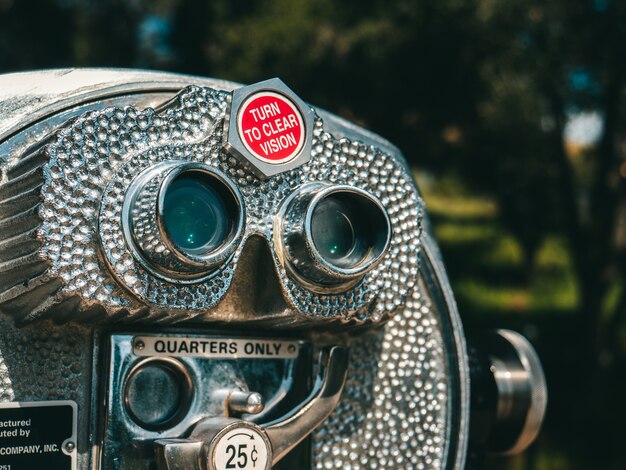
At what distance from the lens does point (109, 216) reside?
1270 mm

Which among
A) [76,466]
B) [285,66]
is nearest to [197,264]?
[76,466]

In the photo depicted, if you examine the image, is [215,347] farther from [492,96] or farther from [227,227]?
[492,96]

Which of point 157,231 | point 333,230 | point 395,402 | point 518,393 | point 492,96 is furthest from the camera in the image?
point 492,96

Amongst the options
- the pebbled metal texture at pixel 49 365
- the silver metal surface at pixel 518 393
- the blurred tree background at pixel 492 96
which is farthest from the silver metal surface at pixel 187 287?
the blurred tree background at pixel 492 96

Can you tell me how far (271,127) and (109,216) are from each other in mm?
325

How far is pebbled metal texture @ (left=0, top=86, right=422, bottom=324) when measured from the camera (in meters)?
1.24

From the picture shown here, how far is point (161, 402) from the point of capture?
4.68ft

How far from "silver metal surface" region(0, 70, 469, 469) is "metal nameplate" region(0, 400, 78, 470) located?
0.01 metres

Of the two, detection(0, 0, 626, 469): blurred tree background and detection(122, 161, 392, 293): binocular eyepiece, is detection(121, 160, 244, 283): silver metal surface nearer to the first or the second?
detection(122, 161, 392, 293): binocular eyepiece

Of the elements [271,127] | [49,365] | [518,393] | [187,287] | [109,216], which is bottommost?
[518,393]

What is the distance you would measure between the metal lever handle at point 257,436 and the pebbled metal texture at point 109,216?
0.13 metres

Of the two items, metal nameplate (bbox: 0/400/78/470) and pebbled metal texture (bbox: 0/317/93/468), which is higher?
pebbled metal texture (bbox: 0/317/93/468)

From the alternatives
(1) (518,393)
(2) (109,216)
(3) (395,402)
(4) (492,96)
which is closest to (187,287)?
(2) (109,216)

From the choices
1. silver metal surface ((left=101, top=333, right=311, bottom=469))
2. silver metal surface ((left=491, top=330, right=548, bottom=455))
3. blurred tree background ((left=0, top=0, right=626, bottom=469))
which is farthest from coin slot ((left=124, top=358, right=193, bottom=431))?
blurred tree background ((left=0, top=0, right=626, bottom=469))
